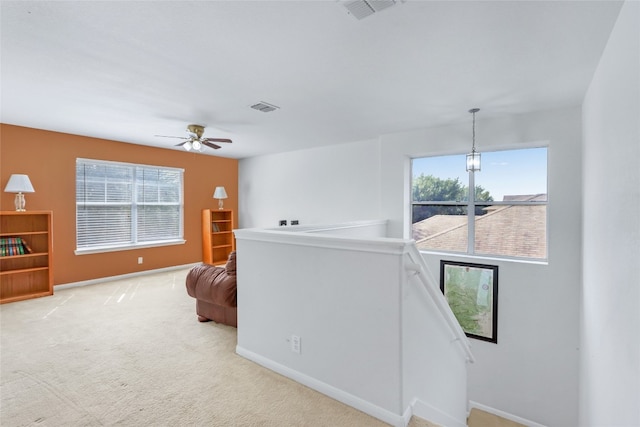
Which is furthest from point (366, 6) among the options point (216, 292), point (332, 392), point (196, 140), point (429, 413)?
point (196, 140)

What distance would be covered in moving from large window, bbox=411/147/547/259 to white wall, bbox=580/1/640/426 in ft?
3.90

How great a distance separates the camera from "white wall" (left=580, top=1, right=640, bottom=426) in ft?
4.88

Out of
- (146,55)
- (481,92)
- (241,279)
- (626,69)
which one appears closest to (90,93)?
(146,55)

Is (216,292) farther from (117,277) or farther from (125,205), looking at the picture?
(125,205)

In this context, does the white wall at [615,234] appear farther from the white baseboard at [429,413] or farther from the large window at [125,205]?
the large window at [125,205]

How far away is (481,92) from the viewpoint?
10.3ft

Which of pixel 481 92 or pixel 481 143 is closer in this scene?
pixel 481 92

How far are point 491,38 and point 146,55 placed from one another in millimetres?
2570

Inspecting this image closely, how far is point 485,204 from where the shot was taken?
14.0 ft

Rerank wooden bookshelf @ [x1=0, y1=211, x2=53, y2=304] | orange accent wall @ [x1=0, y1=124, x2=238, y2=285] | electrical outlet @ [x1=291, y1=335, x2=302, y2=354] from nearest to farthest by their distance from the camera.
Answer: electrical outlet @ [x1=291, y1=335, x2=302, y2=354], wooden bookshelf @ [x1=0, y1=211, x2=53, y2=304], orange accent wall @ [x1=0, y1=124, x2=238, y2=285]

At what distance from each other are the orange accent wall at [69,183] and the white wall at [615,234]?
6348 millimetres

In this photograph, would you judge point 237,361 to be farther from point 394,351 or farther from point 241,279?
point 394,351

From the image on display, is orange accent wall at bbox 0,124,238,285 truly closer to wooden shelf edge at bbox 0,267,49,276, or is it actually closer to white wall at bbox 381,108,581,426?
wooden shelf edge at bbox 0,267,49,276

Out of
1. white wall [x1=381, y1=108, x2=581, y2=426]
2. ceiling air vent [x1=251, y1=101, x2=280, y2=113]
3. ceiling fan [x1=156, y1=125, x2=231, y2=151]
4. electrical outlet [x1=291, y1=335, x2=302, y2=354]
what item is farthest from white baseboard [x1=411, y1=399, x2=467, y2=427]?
ceiling fan [x1=156, y1=125, x2=231, y2=151]
